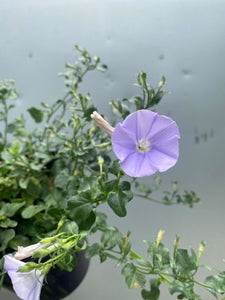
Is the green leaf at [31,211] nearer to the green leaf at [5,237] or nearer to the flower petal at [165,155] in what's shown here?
the green leaf at [5,237]

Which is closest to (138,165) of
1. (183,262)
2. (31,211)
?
(183,262)

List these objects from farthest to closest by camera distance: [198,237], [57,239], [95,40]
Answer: [95,40] → [198,237] → [57,239]

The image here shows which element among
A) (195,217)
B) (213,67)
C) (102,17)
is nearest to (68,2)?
(102,17)

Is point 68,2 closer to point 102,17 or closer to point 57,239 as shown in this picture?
point 102,17

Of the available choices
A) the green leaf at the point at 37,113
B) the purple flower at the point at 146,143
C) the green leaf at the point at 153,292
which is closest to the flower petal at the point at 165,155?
the purple flower at the point at 146,143

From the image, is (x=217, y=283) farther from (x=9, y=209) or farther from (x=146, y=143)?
(x=9, y=209)
